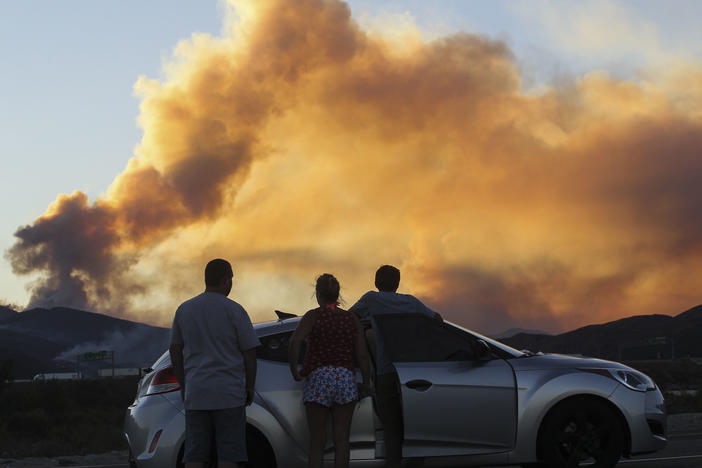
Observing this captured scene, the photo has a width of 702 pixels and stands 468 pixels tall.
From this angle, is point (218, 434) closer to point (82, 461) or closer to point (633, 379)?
point (633, 379)

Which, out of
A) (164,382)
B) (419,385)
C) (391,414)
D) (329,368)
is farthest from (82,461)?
(329,368)

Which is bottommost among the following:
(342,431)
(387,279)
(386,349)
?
(342,431)

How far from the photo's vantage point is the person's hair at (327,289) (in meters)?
6.87

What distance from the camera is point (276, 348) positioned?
7.36m

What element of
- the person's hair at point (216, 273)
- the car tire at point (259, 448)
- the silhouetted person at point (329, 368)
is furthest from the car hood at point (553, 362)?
the person's hair at point (216, 273)

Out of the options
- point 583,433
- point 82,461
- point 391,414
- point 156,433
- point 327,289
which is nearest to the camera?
point 327,289

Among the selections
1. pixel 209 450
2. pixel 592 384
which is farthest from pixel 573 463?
pixel 209 450

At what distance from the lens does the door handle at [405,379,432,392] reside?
23.8 ft

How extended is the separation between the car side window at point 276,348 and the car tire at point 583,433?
88.5 inches

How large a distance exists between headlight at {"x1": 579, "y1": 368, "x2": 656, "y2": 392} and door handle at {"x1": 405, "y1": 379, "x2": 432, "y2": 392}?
148 cm

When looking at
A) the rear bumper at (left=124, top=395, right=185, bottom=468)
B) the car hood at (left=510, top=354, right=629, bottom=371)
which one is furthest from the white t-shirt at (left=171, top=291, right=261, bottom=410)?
the car hood at (left=510, top=354, right=629, bottom=371)

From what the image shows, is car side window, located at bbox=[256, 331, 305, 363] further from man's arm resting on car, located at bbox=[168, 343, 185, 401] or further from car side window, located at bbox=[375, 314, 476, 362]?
man's arm resting on car, located at bbox=[168, 343, 185, 401]

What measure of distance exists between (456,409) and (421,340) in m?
0.65

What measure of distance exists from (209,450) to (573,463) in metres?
3.31
